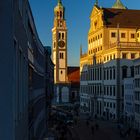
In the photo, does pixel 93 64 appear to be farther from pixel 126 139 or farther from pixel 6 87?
pixel 6 87

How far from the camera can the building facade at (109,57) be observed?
263 feet

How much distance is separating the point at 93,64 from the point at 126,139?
45713 mm

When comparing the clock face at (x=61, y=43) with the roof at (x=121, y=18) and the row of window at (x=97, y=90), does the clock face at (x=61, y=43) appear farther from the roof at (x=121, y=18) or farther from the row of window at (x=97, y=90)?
the roof at (x=121, y=18)

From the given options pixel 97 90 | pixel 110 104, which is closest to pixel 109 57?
pixel 110 104

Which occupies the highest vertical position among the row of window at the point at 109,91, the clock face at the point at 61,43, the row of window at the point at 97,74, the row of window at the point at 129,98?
the clock face at the point at 61,43

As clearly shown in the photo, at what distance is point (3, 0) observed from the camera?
1002cm

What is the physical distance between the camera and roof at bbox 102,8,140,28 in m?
92.2

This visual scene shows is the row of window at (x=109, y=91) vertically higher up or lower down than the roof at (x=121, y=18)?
lower down

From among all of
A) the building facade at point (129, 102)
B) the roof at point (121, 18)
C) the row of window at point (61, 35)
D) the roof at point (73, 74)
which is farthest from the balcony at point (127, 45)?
the roof at point (73, 74)

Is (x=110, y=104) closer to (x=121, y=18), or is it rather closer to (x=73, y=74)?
(x=121, y=18)

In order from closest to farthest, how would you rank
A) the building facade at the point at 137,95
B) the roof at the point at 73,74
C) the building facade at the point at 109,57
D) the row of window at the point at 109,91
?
the building facade at the point at 137,95 → the building facade at the point at 109,57 → the row of window at the point at 109,91 → the roof at the point at 73,74

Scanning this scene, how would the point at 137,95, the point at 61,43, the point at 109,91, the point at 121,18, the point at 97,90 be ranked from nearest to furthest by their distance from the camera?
the point at 137,95
the point at 109,91
the point at 121,18
the point at 97,90
the point at 61,43

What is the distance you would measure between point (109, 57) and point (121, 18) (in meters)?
12.3

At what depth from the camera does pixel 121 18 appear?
309ft
